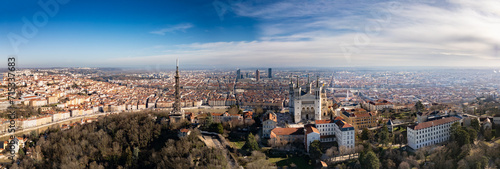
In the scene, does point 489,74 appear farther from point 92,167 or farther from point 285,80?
point 92,167

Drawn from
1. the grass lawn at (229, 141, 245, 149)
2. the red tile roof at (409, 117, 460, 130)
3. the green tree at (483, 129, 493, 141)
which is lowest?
the grass lawn at (229, 141, 245, 149)

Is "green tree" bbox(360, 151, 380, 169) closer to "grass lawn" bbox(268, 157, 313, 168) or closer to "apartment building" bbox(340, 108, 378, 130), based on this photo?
"grass lawn" bbox(268, 157, 313, 168)

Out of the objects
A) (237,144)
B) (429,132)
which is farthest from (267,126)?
(429,132)

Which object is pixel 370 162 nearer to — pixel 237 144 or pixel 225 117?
pixel 237 144

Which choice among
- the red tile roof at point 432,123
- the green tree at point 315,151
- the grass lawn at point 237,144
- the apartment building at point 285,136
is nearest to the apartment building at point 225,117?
the grass lawn at point 237,144

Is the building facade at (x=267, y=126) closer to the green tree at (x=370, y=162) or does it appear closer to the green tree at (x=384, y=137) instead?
the green tree at (x=384, y=137)

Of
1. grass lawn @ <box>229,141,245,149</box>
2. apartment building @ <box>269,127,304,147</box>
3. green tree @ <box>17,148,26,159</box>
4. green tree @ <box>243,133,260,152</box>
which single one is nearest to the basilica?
apartment building @ <box>269,127,304,147</box>

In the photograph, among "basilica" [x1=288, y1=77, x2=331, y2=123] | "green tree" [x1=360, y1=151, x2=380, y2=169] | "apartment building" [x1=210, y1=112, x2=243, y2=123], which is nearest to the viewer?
"green tree" [x1=360, y1=151, x2=380, y2=169]
